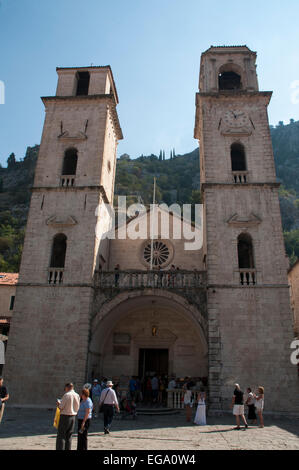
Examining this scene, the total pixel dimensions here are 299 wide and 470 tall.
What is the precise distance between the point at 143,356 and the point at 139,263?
5.06 metres

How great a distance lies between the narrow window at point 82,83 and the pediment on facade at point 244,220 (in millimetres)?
12396

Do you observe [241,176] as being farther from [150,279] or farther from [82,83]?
[82,83]

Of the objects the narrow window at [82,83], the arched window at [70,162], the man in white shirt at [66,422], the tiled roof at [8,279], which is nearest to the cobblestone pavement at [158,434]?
the man in white shirt at [66,422]

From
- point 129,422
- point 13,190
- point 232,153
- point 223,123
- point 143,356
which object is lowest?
point 129,422

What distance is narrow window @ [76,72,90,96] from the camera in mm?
22547

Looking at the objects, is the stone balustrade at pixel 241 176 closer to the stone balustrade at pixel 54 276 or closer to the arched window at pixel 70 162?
the arched window at pixel 70 162

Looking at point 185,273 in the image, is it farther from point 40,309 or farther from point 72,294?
point 40,309

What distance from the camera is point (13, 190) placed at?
8588 centimetres

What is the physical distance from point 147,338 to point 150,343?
0.29 metres

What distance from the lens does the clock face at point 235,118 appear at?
64.6 feet

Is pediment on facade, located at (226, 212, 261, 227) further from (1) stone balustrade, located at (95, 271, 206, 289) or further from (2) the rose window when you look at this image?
(2) the rose window

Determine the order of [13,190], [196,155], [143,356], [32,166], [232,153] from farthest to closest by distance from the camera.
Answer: [196,155], [32,166], [13,190], [232,153], [143,356]

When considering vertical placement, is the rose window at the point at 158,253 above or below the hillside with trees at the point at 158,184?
below

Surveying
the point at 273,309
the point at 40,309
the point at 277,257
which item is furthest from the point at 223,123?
the point at 40,309
